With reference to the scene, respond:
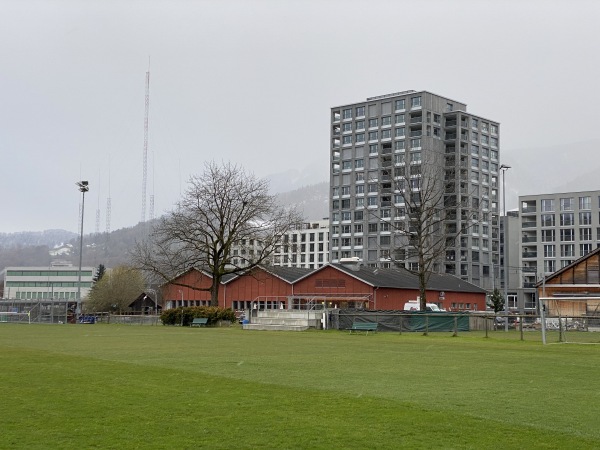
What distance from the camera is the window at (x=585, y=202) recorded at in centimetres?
13712

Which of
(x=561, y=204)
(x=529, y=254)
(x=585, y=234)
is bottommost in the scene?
(x=529, y=254)

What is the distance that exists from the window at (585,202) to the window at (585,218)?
44.7 inches

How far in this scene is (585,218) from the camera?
452 feet

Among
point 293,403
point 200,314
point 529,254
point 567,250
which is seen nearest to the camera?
point 293,403

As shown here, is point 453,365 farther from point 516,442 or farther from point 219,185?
point 219,185

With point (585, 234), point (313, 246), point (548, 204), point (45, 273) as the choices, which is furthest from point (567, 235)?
point (45, 273)

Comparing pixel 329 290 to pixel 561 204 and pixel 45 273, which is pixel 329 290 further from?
pixel 45 273

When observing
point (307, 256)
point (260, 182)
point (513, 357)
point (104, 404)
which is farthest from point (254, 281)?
point (307, 256)

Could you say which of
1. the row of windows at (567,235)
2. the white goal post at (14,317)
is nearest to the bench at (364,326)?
the white goal post at (14,317)

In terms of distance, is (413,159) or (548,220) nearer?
(413,159)

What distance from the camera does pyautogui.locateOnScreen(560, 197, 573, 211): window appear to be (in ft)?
459

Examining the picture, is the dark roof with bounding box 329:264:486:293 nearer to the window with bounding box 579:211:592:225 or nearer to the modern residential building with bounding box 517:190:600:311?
the modern residential building with bounding box 517:190:600:311

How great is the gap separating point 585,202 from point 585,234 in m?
5.88

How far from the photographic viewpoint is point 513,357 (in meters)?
25.1
